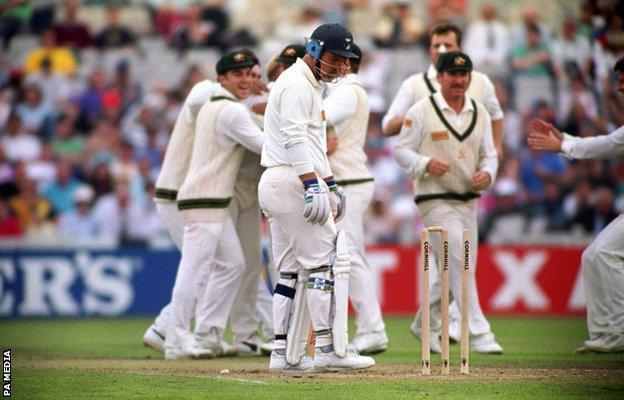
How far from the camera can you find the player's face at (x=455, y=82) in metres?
10.8

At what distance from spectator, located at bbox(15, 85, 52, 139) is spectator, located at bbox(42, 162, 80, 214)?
1.07 metres

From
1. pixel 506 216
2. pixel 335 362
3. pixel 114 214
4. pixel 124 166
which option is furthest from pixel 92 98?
pixel 335 362

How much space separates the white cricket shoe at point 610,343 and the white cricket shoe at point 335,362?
2735mm

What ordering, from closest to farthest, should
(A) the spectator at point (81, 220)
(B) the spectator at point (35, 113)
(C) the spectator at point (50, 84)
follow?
(A) the spectator at point (81, 220)
(B) the spectator at point (35, 113)
(C) the spectator at point (50, 84)

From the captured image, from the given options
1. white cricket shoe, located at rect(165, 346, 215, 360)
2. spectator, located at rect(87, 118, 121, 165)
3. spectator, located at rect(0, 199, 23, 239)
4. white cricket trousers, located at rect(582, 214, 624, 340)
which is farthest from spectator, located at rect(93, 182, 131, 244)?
white cricket trousers, located at rect(582, 214, 624, 340)

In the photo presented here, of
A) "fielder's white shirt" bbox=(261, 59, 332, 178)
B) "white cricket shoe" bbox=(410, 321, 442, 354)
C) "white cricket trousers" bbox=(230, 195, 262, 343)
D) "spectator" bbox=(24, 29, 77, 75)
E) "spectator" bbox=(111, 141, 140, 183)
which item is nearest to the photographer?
"fielder's white shirt" bbox=(261, 59, 332, 178)

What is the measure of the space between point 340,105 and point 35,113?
968 centimetres

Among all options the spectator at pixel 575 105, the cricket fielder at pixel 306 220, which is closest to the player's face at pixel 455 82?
the cricket fielder at pixel 306 220

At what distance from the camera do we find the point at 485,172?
11.0 metres

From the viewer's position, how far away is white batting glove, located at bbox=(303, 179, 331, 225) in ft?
27.5

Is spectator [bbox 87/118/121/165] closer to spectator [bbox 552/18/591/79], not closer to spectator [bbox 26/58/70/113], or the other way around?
spectator [bbox 26/58/70/113]

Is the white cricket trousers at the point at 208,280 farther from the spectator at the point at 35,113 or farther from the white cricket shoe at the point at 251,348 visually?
the spectator at the point at 35,113

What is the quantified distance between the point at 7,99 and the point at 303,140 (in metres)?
12.0

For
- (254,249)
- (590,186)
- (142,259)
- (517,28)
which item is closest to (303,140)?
(254,249)
